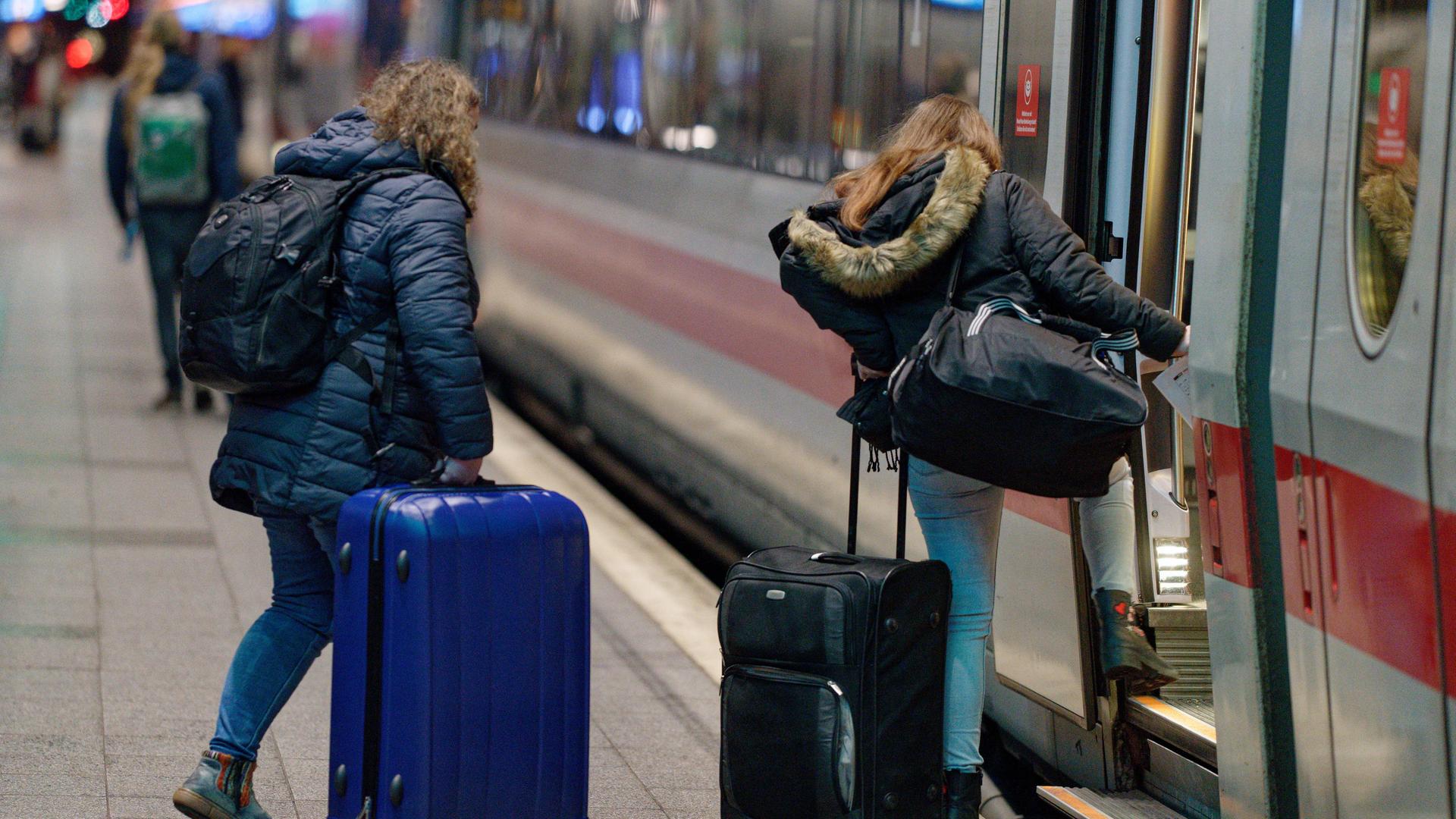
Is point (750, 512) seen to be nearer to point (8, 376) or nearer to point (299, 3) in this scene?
point (8, 376)

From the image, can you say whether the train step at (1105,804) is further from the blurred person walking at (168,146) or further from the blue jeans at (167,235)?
the blue jeans at (167,235)

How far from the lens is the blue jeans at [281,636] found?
4.00 meters

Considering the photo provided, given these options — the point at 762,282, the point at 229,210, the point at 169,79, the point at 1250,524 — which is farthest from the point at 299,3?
the point at 1250,524

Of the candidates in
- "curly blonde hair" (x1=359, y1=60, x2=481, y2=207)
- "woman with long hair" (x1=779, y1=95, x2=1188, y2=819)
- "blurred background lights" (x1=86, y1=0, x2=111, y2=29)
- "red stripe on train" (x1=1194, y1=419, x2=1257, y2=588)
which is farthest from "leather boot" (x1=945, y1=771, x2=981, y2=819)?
"blurred background lights" (x1=86, y1=0, x2=111, y2=29)

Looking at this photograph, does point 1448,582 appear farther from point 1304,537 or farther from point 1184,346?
point 1184,346

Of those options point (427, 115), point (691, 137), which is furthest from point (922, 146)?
point (691, 137)

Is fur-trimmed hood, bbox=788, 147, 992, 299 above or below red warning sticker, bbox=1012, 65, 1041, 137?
below

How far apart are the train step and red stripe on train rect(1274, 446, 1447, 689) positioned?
985 mm

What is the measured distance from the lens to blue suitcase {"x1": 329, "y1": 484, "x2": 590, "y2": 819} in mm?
3652

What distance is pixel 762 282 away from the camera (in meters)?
Result: 6.73

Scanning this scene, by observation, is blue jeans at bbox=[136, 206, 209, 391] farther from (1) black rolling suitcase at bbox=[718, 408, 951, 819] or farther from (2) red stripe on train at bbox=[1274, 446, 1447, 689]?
(2) red stripe on train at bbox=[1274, 446, 1447, 689]

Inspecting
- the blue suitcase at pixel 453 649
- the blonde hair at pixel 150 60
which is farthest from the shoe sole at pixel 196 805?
the blonde hair at pixel 150 60

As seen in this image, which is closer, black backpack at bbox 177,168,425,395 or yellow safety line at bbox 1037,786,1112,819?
black backpack at bbox 177,168,425,395

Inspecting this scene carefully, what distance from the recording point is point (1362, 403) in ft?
9.79
